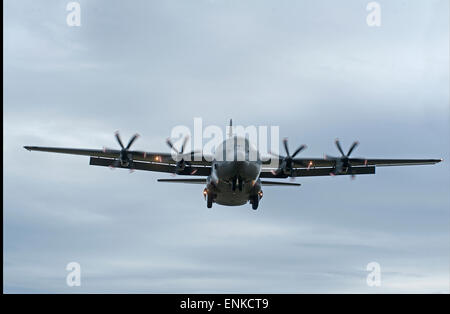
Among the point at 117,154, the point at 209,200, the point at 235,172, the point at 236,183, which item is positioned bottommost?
the point at 209,200

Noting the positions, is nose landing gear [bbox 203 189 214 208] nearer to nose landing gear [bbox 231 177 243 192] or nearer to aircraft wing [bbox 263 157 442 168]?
nose landing gear [bbox 231 177 243 192]

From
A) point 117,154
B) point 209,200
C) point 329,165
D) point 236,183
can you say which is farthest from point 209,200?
point 329,165

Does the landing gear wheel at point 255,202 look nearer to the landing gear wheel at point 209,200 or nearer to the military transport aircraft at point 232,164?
the military transport aircraft at point 232,164

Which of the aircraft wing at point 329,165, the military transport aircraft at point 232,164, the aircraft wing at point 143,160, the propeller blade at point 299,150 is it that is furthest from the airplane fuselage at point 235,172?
the propeller blade at point 299,150

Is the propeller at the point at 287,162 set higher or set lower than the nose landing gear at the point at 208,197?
higher

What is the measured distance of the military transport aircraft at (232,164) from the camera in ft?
105

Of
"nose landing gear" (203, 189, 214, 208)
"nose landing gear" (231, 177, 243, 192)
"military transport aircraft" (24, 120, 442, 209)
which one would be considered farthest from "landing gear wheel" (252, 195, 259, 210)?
"nose landing gear" (231, 177, 243, 192)

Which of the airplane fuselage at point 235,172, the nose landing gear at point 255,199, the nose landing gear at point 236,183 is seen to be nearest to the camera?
the airplane fuselage at point 235,172

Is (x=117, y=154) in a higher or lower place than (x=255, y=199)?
higher

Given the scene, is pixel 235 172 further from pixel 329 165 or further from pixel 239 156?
pixel 329 165

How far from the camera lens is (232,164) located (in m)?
30.9

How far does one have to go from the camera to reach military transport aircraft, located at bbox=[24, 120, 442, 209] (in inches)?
1254
